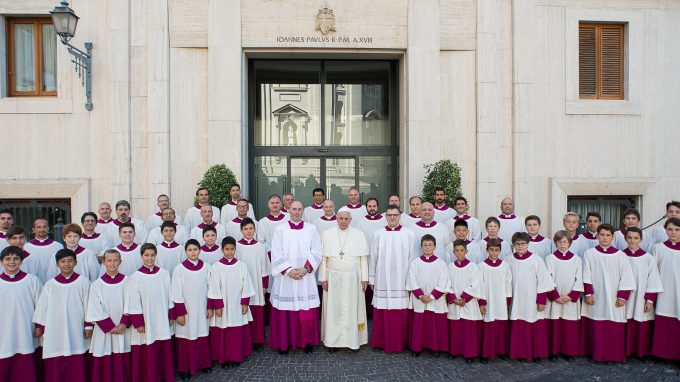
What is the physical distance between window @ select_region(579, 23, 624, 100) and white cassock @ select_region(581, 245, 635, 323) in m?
5.57

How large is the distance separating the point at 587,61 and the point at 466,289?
733 cm

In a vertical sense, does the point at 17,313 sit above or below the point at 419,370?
above

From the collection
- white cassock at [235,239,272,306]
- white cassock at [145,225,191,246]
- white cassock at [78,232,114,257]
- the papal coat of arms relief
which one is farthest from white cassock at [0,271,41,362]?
the papal coat of arms relief

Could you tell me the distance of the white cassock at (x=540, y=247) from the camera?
6.74 metres

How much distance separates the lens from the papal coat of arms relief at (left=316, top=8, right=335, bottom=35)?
31.6ft

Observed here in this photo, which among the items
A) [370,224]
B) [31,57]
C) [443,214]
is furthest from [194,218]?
[31,57]

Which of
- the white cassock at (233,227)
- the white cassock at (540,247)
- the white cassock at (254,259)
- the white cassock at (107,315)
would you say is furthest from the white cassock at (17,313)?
the white cassock at (540,247)

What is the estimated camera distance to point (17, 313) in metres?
5.03

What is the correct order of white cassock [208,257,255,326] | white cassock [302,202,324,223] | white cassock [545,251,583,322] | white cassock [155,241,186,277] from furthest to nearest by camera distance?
white cassock [302,202,324,223] → white cassock [155,241,186,277] → white cassock [545,251,583,322] → white cassock [208,257,255,326]

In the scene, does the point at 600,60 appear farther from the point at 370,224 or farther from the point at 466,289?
the point at 466,289

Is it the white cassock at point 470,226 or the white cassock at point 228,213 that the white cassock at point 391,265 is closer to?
the white cassock at point 470,226

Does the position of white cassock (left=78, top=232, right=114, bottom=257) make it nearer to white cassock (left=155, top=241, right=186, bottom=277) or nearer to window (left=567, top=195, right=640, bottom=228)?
white cassock (left=155, top=241, right=186, bottom=277)

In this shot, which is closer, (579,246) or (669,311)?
(669,311)

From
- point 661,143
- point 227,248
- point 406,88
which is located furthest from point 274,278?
point 661,143
